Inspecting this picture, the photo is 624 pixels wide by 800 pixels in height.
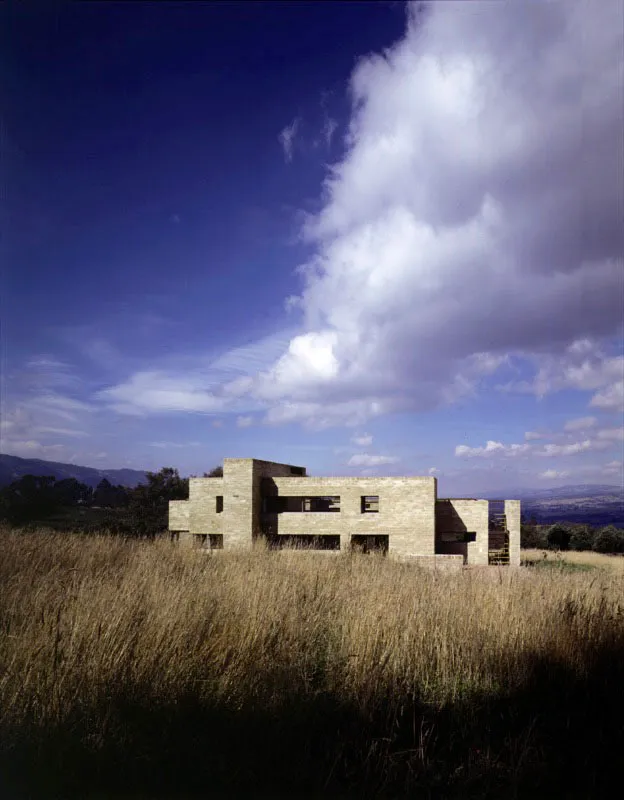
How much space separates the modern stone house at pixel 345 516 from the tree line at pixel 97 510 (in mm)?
7914

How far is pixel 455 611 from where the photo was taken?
17.6 ft

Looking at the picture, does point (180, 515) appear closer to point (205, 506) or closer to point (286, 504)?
point (205, 506)

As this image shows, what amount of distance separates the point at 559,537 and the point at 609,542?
150 inches

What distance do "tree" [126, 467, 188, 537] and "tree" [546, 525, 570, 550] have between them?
30.1 meters

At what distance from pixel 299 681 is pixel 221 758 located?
95cm

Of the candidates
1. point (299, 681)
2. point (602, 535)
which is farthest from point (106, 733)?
point (602, 535)

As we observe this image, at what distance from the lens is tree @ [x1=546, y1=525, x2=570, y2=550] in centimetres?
4382

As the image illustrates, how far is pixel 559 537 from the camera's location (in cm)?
4441

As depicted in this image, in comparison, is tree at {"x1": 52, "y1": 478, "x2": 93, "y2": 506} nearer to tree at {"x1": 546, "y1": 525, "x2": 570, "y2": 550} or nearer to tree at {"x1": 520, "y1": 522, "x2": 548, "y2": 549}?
tree at {"x1": 520, "y1": 522, "x2": 548, "y2": 549}

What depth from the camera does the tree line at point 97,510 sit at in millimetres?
30422

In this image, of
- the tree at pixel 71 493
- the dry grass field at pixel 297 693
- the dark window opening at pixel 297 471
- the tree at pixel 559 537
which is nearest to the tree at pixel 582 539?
the tree at pixel 559 537

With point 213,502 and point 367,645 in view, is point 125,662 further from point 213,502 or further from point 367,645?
point 213,502

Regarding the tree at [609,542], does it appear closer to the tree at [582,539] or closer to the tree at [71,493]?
the tree at [582,539]

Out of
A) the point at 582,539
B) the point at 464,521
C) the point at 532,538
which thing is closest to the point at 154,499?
the point at 464,521
